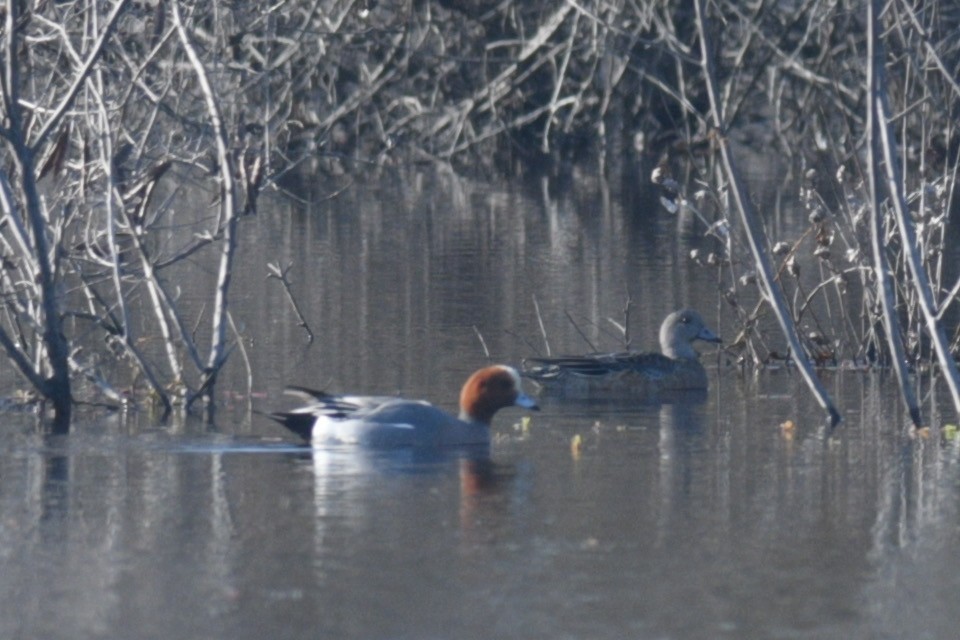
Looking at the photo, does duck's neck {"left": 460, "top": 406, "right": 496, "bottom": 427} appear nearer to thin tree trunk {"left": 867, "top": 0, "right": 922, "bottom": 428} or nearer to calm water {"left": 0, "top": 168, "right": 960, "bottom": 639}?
calm water {"left": 0, "top": 168, "right": 960, "bottom": 639}

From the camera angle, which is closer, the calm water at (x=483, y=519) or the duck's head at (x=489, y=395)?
the calm water at (x=483, y=519)

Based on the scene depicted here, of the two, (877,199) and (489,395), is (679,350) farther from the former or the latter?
(877,199)

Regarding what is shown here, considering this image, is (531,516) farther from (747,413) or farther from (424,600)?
(747,413)

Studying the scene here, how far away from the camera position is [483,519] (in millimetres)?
8547

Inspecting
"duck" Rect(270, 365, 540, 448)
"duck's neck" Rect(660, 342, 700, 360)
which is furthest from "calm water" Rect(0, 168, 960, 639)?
"duck's neck" Rect(660, 342, 700, 360)

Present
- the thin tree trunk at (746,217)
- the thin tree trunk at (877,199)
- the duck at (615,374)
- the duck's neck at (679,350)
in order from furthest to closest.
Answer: the duck's neck at (679,350) < the duck at (615,374) < the thin tree trunk at (746,217) < the thin tree trunk at (877,199)

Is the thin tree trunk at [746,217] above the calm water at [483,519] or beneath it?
above

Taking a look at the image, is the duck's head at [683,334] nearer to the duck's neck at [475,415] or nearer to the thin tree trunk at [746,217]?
the thin tree trunk at [746,217]

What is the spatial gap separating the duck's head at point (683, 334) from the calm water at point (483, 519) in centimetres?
65

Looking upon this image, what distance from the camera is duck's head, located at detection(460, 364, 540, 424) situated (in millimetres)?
10695

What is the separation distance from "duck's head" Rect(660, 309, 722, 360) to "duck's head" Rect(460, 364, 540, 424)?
3.08 metres

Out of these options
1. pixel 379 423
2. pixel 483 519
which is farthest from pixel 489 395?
pixel 483 519

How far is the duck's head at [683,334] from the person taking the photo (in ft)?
Result: 45.3

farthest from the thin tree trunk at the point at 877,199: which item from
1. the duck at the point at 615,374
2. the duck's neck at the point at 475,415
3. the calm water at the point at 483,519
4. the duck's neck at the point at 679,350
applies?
the duck's neck at the point at 679,350
